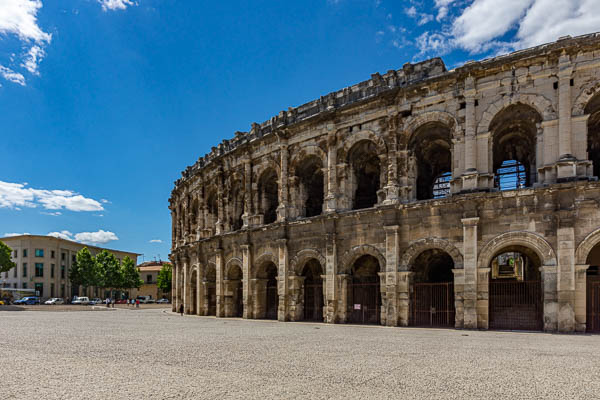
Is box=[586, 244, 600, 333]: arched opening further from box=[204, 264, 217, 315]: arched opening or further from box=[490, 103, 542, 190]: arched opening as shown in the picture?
box=[204, 264, 217, 315]: arched opening

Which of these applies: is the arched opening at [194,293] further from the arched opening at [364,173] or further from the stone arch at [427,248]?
the stone arch at [427,248]

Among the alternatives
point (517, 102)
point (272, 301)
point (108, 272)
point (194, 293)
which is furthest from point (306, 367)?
point (108, 272)

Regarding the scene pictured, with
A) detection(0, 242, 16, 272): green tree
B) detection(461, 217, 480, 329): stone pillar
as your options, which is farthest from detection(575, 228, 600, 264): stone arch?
detection(0, 242, 16, 272): green tree

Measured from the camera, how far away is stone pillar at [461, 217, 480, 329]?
49.0 ft

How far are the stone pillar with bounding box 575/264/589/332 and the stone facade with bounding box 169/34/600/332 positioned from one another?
4cm

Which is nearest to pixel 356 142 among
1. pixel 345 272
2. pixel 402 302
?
pixel 345 272

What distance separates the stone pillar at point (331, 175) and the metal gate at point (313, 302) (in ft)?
14.1

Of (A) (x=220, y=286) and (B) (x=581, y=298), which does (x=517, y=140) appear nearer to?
(B) (x=581, y=298)

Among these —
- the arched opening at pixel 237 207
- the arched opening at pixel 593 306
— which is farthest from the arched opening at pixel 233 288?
the arched opening at pixel 593 306

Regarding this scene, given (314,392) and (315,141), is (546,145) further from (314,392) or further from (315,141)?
(314,392)

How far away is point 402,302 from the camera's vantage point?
16.7 meters

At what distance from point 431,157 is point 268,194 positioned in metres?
8.59

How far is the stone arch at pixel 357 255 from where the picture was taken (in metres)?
17.4

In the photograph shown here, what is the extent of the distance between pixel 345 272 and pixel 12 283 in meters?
57.2
